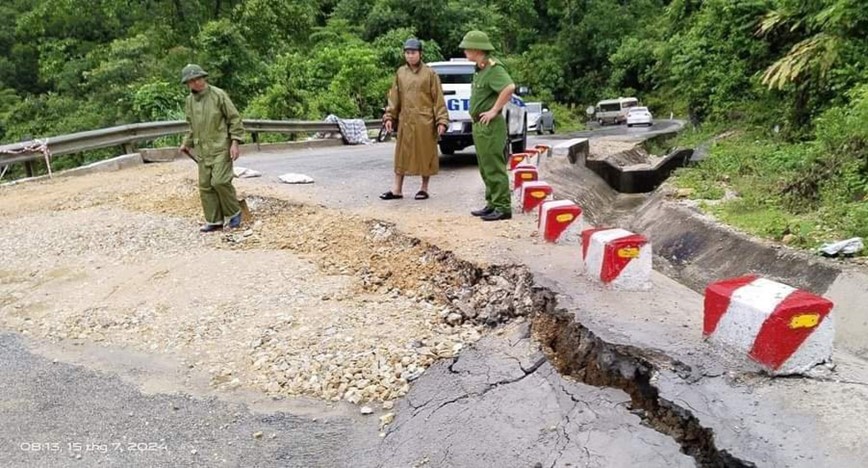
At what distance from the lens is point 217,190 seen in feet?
22.7

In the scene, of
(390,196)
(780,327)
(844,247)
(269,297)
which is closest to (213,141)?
(390,196)

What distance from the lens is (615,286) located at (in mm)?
4441

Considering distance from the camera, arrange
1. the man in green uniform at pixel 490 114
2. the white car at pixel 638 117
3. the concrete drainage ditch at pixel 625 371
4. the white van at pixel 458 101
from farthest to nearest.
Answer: the white car at pixel 638 117 → the white van at pixel 458 101 → the man in green uniform at pixel 490 114 → the concrete drainage ditch at pixel 625 371

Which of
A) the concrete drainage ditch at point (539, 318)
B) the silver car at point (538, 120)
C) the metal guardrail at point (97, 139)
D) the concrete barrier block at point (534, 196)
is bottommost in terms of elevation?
the silver car at point (538, 120)

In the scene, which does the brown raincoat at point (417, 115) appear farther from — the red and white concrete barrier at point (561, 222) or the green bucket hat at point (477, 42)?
the red and white concrete barrier at point (561, 222)

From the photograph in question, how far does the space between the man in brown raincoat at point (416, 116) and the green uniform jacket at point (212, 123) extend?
180 centimetres

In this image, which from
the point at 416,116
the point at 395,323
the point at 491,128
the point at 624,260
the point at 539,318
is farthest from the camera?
the point at 416,116

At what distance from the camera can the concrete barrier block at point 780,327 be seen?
3035 millimetres

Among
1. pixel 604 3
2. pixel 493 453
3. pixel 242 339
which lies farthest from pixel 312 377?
pixel 604 3

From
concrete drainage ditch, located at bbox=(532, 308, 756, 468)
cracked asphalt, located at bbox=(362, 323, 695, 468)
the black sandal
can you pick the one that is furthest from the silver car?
cracked asphalt, located at bbox=(362, 323, 695, 468)

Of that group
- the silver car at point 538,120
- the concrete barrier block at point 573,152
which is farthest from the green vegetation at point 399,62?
the silver car at point 538,120

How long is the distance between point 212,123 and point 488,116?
280cm

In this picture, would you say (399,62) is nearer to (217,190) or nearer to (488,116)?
(217,190)

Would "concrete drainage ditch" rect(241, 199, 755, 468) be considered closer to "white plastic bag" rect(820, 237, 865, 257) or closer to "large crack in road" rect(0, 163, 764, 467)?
"large crack in road" rect(0, 163, 764, 467)
